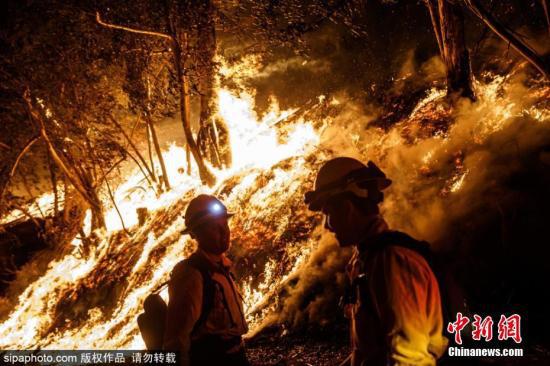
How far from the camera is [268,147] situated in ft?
41.8

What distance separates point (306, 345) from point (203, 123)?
29.8ft

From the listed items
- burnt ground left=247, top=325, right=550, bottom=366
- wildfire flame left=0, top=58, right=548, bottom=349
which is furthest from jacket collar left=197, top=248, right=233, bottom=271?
wildfire flame left=0, top=58, right=548, bottom=349

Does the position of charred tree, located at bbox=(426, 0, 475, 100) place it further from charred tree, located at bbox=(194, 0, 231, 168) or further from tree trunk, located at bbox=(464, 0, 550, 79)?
charred tree, located at bbox=(194, 0, 231, 168)

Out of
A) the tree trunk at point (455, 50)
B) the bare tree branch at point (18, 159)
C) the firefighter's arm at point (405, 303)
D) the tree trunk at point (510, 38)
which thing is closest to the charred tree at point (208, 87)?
the bare tree branch at point (18, 159)

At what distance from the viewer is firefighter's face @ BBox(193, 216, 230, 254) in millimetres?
3318

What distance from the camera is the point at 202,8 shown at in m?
10.6

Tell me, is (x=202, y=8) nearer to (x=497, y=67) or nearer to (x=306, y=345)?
(x=497, y=67)

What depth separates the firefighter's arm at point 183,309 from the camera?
8.86 feet

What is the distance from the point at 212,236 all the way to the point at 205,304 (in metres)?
0.62

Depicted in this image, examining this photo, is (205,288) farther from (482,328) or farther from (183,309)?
(482,328)

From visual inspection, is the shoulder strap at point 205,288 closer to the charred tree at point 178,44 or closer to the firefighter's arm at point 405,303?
the firefighter's arm at point 405,303

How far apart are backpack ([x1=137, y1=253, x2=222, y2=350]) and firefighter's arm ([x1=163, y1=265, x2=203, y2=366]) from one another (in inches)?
2.3

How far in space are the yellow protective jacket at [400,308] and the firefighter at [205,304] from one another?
4.48 feet

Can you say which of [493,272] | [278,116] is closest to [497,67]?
[493,272]
